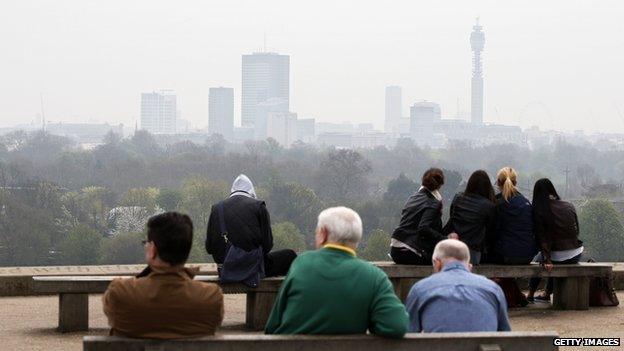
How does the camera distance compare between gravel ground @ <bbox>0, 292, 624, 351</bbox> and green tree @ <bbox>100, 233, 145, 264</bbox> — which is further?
green tree @ <bbox>100, 233, 145, 264</bbox>

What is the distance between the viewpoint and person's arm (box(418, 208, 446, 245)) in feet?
31.8

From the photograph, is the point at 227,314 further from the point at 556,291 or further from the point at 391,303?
the point at 391,303

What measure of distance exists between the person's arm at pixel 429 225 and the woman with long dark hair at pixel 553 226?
0.92 meters

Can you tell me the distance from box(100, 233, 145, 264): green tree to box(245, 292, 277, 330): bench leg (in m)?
99.9

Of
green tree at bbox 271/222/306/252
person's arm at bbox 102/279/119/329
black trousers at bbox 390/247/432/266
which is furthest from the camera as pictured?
green tree at bbox 271/222/306/252

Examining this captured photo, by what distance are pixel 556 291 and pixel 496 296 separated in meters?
4.96

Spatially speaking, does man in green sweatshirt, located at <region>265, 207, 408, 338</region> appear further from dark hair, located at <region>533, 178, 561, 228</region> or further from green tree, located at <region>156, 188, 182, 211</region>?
green tree, located at <region>156, 188, 182, 211</region>

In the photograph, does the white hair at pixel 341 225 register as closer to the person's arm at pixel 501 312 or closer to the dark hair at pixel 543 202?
the person's arm at pixel 501 312

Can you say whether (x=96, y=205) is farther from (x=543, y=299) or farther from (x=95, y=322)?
(x=95, y=322)

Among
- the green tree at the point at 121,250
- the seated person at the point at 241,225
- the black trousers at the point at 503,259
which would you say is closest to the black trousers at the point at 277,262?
the seated person at the point at 241,225

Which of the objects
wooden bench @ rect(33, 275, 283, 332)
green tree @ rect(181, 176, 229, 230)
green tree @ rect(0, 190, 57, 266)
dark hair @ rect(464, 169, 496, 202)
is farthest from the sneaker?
green tree @ rect(181, 176, 229, 230)

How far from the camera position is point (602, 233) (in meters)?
116

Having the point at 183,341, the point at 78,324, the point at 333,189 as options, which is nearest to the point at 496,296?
the point at 183,341

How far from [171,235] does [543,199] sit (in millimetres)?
5645
